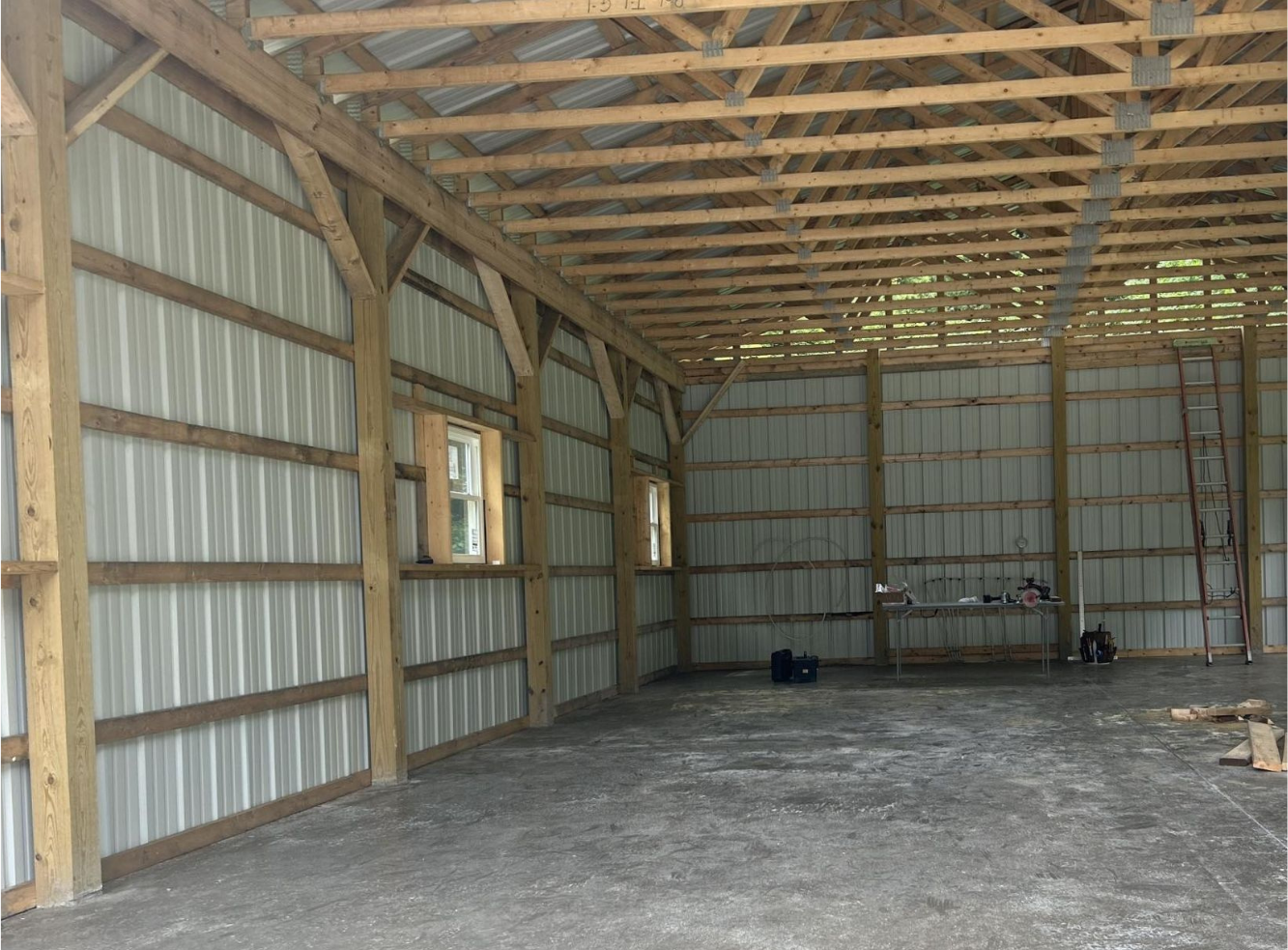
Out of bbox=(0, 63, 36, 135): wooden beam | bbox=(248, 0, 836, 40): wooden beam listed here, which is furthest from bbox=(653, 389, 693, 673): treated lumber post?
bbox=(0, 63, 36, 135): wooden beam

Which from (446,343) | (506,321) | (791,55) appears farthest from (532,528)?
(791,55)

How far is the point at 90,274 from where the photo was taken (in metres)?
5.90

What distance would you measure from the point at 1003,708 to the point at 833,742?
2.56 m

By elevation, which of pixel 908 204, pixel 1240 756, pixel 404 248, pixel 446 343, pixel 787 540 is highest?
pixel 908 204

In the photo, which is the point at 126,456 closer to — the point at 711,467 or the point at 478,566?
the point at 478,566

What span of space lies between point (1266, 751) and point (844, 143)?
4661mm

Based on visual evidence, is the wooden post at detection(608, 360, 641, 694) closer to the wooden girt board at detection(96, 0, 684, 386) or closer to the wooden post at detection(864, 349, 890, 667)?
the wooden girt board at detection(96, 0, 684, 386)

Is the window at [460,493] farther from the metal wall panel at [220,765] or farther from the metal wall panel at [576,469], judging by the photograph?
the metal wall panel at [576,469]

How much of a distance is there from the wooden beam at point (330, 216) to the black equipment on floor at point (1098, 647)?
11.2 meters

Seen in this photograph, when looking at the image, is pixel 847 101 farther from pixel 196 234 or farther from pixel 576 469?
pixel 576 469

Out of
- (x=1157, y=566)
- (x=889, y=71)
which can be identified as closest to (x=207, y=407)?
(x=889, y=71)

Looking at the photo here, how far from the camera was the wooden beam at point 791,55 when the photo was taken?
7.00 metres

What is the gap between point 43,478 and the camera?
535cm

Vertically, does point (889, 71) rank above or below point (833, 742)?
above
